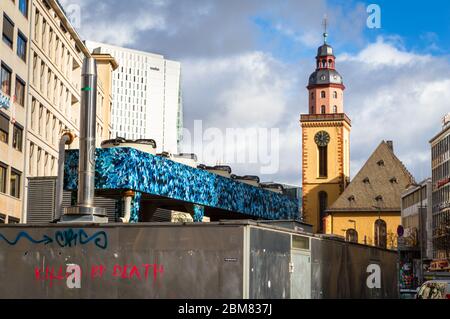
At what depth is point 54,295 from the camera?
1966 centimetres

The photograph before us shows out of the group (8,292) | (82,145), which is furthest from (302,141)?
(8,292)

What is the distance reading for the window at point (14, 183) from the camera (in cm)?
5878

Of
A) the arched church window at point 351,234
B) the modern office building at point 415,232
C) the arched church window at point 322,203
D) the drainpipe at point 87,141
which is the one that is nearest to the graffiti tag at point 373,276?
the drainpipe at point 87,141

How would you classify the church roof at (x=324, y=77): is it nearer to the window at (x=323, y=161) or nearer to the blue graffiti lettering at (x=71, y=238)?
the window at (x=323, y=161)

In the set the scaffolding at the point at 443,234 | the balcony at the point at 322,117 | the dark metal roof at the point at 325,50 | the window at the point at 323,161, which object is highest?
the dark metal roof at the point at 325,50

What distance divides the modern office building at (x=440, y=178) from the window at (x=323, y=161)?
33.9 metres

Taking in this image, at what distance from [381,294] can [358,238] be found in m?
115

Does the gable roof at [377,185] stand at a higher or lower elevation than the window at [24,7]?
lower

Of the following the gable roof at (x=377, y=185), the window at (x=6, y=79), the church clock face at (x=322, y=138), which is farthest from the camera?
the church clock face at (x=322, y=138)

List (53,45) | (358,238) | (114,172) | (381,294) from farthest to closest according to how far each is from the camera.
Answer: (358,238) < (53,45) < (114,172) < (381,294)

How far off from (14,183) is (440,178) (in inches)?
2425

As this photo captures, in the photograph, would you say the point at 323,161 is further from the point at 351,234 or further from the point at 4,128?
the point at 4,128

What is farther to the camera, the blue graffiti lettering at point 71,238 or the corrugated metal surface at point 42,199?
the corrugated metal surface at point 42,199
